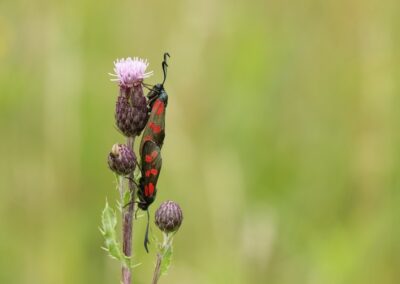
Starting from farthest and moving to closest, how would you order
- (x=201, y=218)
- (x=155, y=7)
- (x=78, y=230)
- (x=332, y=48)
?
(x=155, y=7)
(x=332, y=48)
(x=201, y=218)
(x=78, y=230)

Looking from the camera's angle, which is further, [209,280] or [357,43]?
[357,43]

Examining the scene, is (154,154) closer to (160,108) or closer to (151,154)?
(151,154)

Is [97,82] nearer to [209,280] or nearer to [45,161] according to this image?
[45,161]

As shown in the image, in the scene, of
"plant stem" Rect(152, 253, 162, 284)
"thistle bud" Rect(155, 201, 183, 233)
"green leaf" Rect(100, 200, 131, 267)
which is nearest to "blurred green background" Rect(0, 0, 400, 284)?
"thistle bud" Rect(155, 201, 183, 233)

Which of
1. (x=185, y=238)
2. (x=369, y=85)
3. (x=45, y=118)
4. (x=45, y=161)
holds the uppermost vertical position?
(x=369, y=85)

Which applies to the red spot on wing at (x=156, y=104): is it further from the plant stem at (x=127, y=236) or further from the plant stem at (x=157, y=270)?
the plant stem at (x=157, y=270)

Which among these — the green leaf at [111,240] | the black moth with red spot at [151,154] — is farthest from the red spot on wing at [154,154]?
the green leaf at [111,240]

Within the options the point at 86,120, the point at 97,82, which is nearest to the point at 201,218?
the point at 86,120
